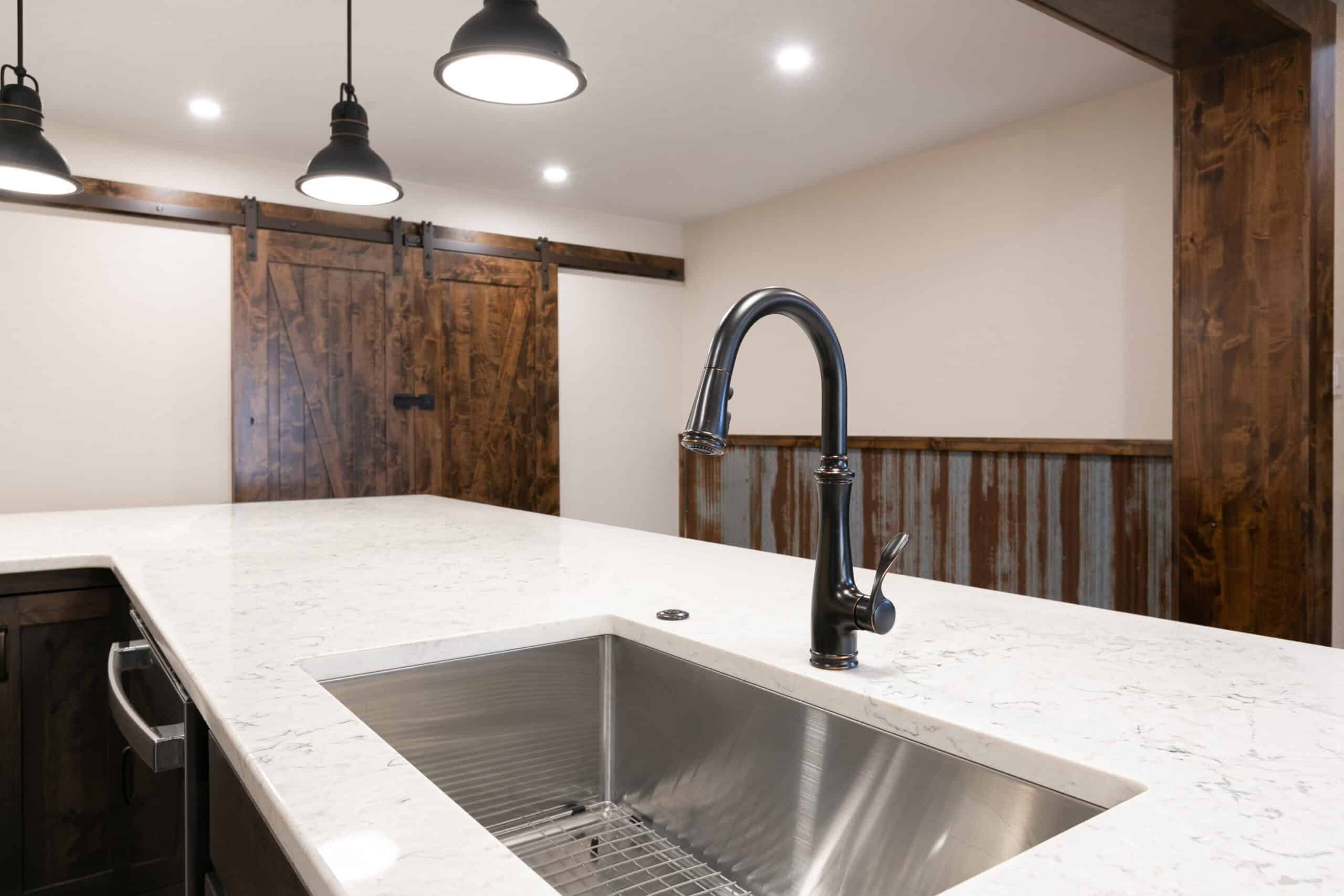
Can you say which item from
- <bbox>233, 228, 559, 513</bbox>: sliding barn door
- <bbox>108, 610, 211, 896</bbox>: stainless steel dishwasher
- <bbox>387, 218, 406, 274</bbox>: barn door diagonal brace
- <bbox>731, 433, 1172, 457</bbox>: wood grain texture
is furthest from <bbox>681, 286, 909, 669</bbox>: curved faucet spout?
<bbox>387, 218, 406, 274</bbox>: barn door diagonal brace

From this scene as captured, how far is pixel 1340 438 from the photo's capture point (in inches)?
111

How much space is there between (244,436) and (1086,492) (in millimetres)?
4062

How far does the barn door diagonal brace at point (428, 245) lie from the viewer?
490 cm

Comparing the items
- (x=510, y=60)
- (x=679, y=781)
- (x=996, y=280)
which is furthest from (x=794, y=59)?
(x=679, y=781)

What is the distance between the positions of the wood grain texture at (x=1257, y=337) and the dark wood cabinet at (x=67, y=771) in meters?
2.95

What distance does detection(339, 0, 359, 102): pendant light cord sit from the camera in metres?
2.31

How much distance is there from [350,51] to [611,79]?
1303 millimetres

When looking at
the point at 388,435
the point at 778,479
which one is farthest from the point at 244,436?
the point at 778,479

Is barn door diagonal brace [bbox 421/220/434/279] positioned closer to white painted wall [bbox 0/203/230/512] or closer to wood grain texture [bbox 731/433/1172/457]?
white painted wall [bbox 0/203/230/512]

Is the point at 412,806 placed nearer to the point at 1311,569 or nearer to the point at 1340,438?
the point at 1311,569

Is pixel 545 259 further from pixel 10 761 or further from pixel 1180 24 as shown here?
pixel 10 761

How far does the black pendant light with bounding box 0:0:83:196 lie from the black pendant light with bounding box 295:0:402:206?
1.95 feet

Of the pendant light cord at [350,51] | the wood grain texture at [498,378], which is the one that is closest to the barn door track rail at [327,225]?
the wood grain texture at [498,378]

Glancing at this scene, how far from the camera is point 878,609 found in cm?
88
